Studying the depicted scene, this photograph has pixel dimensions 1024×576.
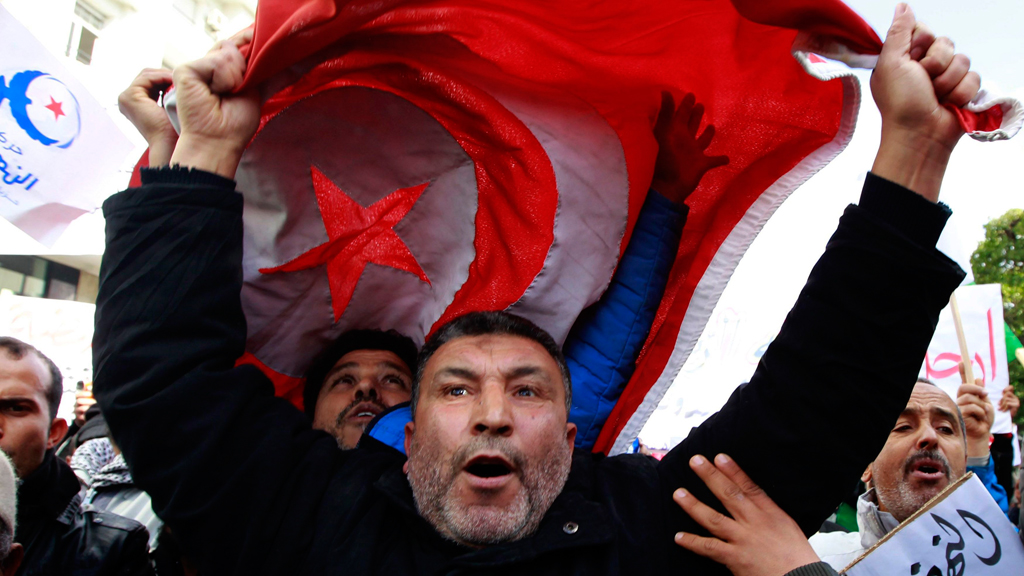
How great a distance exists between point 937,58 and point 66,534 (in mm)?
2586

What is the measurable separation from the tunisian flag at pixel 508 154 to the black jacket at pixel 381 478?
440 millimetres

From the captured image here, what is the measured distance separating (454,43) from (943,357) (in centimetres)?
423

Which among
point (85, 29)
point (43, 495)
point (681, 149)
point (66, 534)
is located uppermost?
point (85, 29)

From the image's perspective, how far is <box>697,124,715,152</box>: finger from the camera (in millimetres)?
Result: 2096

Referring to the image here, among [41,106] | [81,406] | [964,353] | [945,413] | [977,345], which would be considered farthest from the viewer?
[977,345]

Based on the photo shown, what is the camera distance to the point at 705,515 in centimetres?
162

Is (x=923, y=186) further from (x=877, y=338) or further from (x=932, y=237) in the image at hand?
(x=877, y=338)

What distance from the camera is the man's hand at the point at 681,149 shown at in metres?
2.10

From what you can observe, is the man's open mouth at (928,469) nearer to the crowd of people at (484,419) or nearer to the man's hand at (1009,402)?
the crowd of people at (484,419)

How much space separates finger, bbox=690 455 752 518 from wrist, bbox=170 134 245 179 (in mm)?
1311

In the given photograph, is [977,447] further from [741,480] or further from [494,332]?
[494,332]

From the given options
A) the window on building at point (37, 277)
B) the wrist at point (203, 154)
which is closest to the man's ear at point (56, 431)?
the wrist at point (203, 154)

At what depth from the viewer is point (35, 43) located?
9.04 ft

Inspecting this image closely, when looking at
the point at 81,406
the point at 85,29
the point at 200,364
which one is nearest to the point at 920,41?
the point at 200,364
